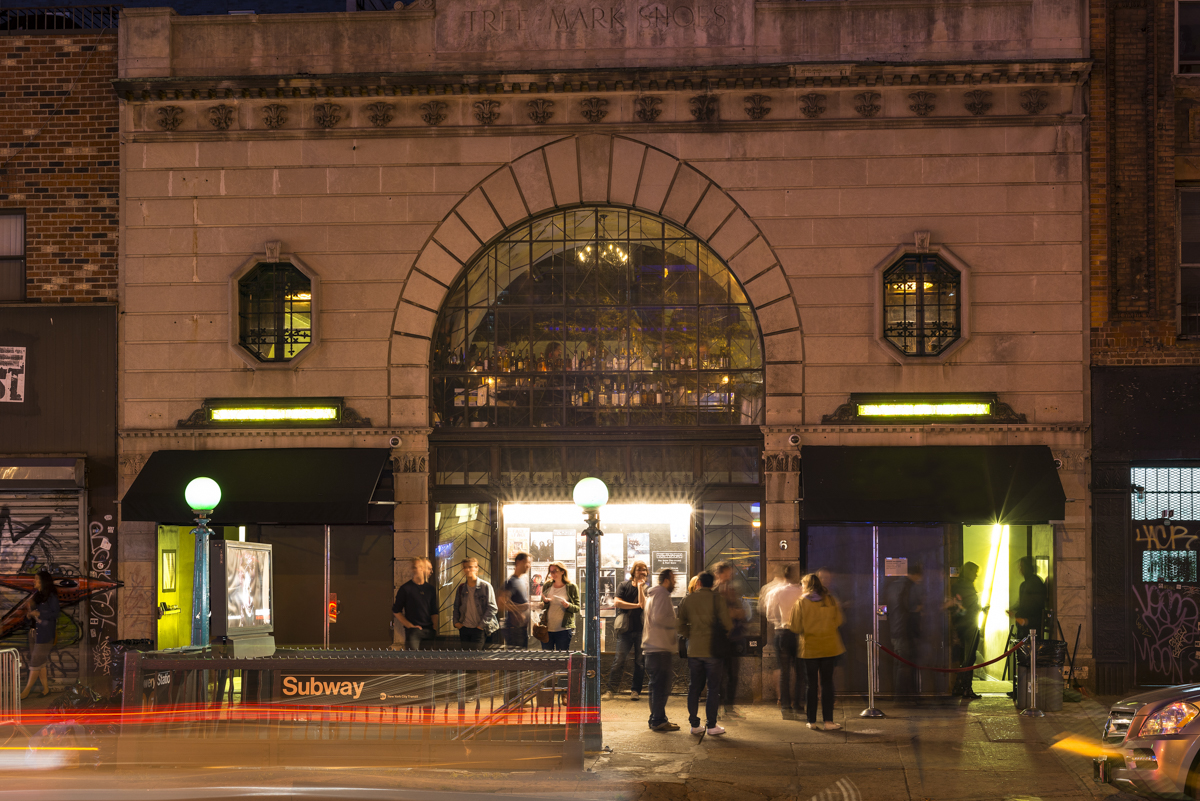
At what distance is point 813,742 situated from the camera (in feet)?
40.5

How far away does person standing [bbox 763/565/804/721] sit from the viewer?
1415cm

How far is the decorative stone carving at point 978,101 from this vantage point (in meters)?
15.6

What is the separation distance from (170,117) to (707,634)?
36.5ft

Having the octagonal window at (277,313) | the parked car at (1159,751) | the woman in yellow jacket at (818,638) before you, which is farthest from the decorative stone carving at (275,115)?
the parked car at (1159,751)

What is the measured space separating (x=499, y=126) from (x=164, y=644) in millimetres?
9315

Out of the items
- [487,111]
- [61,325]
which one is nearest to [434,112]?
[487,111]

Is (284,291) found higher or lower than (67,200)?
lower

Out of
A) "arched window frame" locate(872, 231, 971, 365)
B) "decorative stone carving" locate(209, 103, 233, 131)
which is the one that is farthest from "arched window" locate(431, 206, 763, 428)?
"decorative stone carving" locate(209, 103, 233, 131)

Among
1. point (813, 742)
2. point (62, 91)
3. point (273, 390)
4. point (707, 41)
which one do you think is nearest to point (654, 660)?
point (813, 742)

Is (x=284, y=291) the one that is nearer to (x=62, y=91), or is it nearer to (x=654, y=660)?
(x=62, y=91)

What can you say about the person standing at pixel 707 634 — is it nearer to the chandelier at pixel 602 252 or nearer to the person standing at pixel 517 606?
the person standing at pixel 517 606

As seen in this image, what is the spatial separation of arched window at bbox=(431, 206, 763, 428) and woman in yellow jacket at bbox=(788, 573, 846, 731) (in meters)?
3.60

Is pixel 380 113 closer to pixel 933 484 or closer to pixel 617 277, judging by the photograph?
pixel 617 277

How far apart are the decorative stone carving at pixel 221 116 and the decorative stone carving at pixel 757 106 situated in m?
7.79
